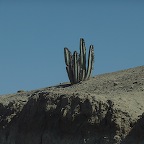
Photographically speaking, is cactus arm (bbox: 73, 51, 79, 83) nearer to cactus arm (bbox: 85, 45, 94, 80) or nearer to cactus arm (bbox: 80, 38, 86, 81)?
cactus arm (bbox: 80, 38, 86, 81)

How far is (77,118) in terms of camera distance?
578 inches

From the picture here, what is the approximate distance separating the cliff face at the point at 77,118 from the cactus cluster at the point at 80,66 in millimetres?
4611

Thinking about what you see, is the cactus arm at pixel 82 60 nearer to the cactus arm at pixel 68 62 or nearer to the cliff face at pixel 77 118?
the cactus arm at pixel 68 62

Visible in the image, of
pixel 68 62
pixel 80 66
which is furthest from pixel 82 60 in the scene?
pixel 68 62

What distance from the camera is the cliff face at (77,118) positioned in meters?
13.2

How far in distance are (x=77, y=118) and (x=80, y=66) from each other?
9.77 metres

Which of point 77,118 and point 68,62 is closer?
point 77,118

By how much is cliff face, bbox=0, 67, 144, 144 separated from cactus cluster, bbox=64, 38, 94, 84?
461 cm

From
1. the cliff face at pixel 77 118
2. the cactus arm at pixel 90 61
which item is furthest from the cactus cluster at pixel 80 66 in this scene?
the cliff face at pixel 77 118

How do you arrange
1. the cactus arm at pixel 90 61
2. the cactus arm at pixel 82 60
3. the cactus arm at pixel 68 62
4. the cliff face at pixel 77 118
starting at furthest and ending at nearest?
the cactus arm at pixel 68 62, the cactus arm at pixel 90 61, the cactus arm at pixel 82 60, the cliff face at pixel 77 118

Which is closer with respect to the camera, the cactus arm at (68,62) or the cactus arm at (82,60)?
A: the cactus arm at (82,60)

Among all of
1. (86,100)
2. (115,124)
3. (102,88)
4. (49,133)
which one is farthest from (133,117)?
(102,88)

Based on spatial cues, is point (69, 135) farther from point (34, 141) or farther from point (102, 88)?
point (102, 88)

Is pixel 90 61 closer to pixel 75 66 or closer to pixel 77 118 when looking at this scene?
pixel 75 66
